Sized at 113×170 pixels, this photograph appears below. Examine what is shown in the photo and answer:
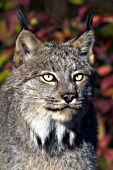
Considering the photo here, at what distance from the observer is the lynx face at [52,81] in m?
7.23

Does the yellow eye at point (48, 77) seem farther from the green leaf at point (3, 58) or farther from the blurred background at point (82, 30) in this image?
the green leaf at point (3, 58)

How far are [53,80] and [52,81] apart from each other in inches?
0.5

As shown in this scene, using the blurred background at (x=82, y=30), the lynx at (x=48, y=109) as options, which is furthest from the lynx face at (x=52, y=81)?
the blurred background at (x=82, y=30)

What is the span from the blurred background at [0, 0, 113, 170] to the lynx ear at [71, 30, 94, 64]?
6.28 ft

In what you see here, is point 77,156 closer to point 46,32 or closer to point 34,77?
point 34,77

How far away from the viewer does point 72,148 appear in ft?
25.2

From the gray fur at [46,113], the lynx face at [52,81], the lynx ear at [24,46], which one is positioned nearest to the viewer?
the lynx face at [52,81]

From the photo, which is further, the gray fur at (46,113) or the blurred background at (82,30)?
the blurred background at (82,30)

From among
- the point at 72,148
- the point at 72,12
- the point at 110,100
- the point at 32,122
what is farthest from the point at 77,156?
the point at 72,12

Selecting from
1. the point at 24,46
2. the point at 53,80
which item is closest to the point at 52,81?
the point at 53,80

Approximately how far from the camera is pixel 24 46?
7.62 m

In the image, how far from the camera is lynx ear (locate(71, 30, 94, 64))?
25.7 feet

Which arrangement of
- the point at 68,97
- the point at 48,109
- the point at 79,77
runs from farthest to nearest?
the point at 79,77
the point at 48,109
the point at 68,97

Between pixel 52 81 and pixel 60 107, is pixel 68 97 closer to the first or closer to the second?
pixel 60 107
